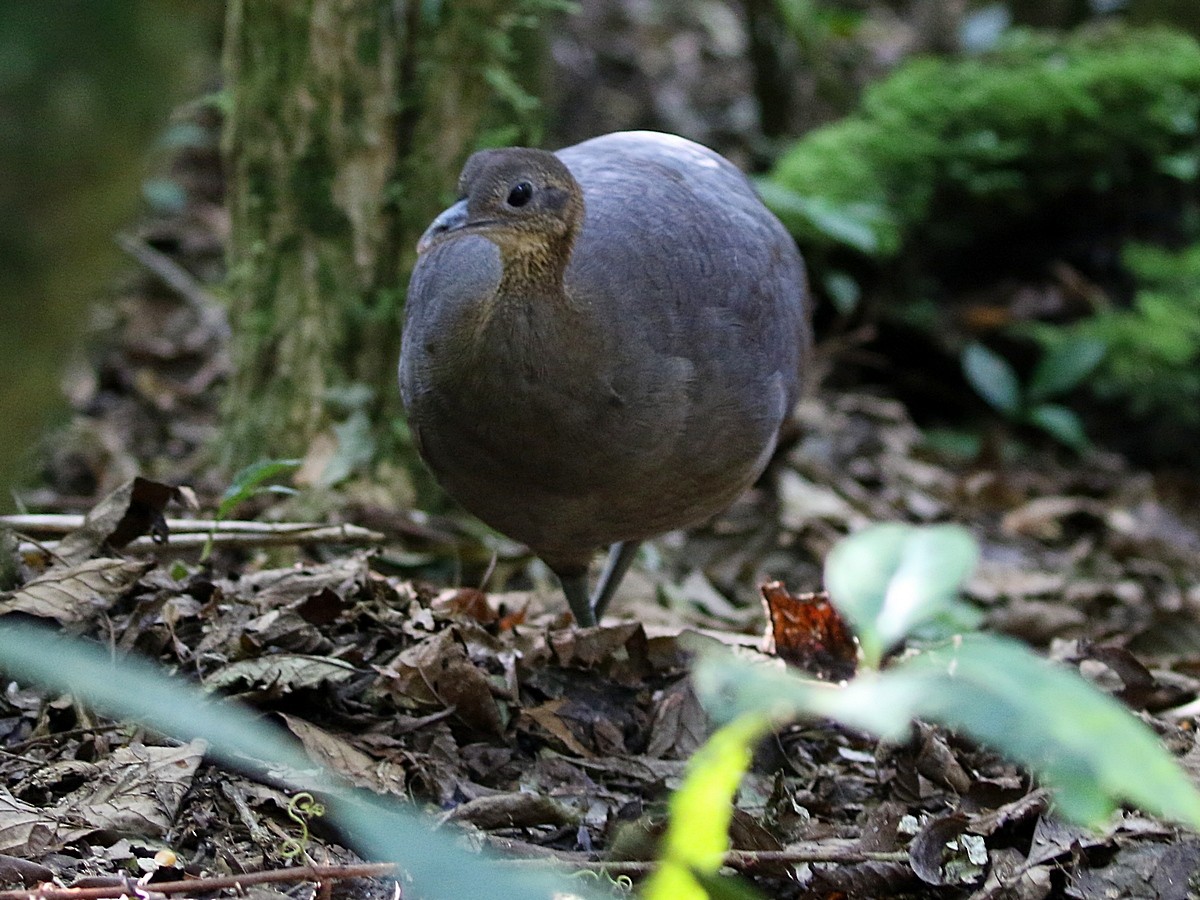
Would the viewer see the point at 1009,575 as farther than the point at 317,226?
Yes

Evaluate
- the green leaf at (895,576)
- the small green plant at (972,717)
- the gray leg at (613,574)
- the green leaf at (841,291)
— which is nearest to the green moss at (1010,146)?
the green leaf at (841,291)

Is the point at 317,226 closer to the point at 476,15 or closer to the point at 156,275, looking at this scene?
the point at 476,15

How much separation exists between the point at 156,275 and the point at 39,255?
20.0 ft

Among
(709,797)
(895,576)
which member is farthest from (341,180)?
(709,797)

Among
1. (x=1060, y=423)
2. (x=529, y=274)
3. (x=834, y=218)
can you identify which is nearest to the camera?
(x=529, y=274)

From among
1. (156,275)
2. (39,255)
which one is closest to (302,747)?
(39,255)

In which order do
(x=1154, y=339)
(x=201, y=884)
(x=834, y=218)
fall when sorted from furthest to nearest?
(x=1154, y=339) < (x=834, y=218) < (x=201, y=884)

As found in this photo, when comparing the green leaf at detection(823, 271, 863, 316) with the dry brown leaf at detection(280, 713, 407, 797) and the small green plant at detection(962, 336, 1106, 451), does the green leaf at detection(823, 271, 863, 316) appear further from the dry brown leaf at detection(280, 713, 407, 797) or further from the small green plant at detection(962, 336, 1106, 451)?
the dry brown leaf at detection(280, 713, 407, 797)

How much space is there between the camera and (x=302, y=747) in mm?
2984

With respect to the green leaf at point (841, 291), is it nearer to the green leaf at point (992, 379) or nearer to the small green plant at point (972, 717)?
the green leaf at point (992, 379)

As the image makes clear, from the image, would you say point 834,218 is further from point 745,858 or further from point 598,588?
point 745,858

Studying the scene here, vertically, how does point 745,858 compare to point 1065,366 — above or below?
above

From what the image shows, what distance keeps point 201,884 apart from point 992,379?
5.81 meters

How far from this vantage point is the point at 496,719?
131 inches
